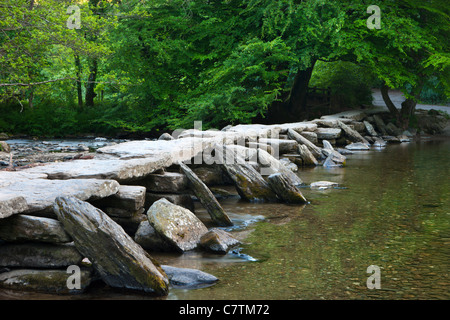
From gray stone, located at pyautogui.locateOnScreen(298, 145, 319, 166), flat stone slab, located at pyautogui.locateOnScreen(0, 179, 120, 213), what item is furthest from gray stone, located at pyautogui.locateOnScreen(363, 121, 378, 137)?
flat stone slab, located at pyautogui.locateOnScreen(0, 179, 120, 213)

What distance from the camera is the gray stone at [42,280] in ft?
12.3

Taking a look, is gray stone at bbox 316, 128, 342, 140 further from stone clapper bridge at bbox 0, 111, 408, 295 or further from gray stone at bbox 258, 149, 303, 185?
stone clapper bridge at bbox 0, 111, 408, 295

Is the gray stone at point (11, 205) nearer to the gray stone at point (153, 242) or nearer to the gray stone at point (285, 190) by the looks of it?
the gray stone at point (153, 242)

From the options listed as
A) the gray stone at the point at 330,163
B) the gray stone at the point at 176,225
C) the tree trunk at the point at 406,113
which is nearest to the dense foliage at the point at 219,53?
the tree trunk at the point at 406,113

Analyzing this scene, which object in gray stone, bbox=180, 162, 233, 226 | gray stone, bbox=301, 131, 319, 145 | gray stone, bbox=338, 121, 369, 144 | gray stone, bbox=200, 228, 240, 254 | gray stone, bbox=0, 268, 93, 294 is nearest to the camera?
gray stone, bbox=0, 268, 93, 294

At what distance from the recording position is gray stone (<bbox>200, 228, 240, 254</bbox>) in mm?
4742

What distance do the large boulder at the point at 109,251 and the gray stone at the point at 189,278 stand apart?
118 mm

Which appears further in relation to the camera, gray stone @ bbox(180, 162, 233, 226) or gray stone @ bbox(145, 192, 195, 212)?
gray stone @ bbox(145, 192, 195, 212)

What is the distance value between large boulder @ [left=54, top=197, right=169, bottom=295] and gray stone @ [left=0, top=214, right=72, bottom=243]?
102 mm

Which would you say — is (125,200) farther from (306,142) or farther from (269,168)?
(306,142)

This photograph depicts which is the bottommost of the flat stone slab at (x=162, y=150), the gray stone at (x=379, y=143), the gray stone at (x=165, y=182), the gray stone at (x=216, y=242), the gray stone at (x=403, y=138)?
the gray stone at (x=216, y=242)

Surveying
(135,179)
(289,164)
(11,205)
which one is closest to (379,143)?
(289,164)

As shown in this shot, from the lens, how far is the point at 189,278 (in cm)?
393
